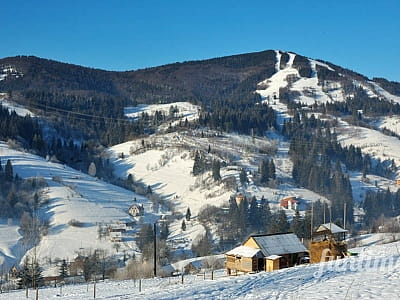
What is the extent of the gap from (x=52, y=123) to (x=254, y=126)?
52266mm

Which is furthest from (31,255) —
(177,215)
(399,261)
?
(399,261)

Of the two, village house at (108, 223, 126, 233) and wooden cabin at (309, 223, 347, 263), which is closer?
wooden cabin at (309, 223, 347, 263)

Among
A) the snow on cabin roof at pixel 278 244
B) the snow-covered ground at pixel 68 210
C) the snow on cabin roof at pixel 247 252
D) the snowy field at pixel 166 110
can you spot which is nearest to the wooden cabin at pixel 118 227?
the snow-covered ground at pixel 68 210

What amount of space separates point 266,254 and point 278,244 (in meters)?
1.59

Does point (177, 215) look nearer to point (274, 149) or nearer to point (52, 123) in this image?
point (274, 149)

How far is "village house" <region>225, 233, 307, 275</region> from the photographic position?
2910 cm

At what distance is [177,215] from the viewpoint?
229ft

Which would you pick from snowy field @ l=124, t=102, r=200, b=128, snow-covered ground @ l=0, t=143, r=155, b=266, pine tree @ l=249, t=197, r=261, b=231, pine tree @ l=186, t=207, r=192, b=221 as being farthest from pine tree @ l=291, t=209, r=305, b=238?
snowy field @ l=124, t=102, r=200, b=128

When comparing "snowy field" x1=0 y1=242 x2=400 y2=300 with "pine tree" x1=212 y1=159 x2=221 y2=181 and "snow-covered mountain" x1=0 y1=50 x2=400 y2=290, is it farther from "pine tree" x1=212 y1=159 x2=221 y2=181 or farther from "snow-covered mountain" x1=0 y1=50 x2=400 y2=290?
"pine tree" x1=212 y1=159 x2=221 y2=181

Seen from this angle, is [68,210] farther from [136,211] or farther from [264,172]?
[264,172]

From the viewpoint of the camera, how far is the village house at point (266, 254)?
2910 cm

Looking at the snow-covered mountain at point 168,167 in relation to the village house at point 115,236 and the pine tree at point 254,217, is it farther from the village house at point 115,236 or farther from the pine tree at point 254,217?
the pine tree at point 254,217

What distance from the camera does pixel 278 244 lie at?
30.5 metres

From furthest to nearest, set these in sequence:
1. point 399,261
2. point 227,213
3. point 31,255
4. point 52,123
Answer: point 52,123, point 227,213, point 31,255, point 399,261
